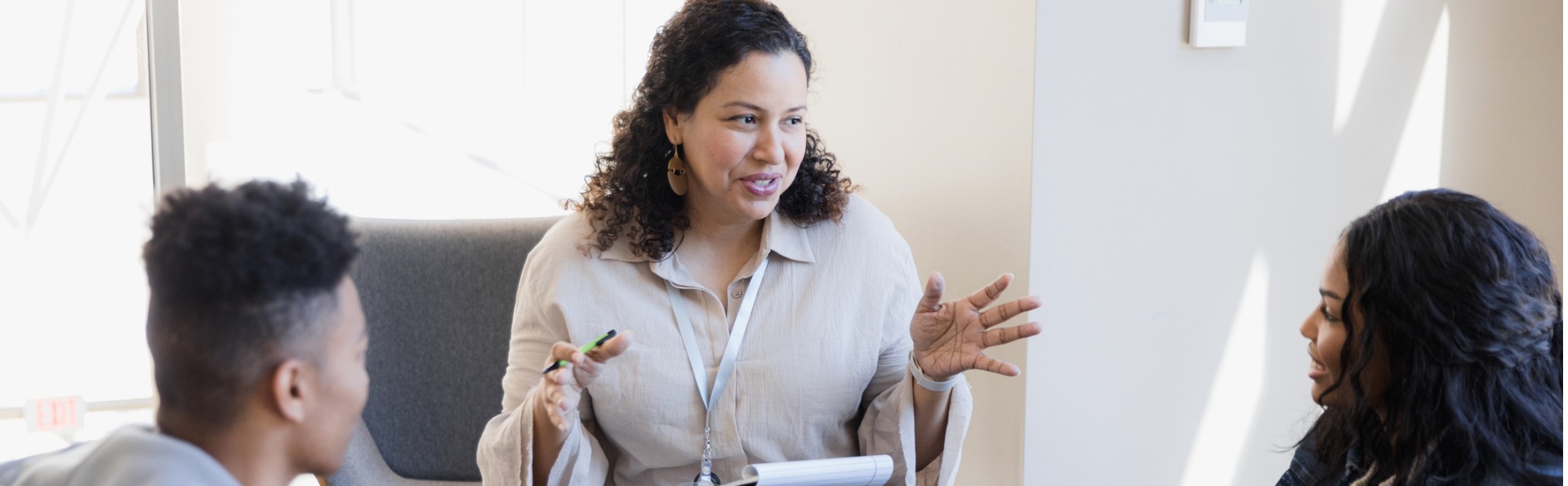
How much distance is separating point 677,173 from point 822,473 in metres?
0.56

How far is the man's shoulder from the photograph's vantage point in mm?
871

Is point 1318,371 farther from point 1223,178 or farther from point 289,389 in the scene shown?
point 289,389

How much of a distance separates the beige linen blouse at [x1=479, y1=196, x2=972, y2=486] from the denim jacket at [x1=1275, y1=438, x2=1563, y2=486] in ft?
1.58

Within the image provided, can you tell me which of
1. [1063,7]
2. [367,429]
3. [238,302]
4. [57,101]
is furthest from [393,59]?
[238,302]

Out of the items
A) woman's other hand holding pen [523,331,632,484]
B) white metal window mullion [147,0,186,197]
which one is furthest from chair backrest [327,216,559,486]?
white metal window mullion [147,0,186,197]

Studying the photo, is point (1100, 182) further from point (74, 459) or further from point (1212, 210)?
point (74, 459)

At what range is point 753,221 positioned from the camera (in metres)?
1.94

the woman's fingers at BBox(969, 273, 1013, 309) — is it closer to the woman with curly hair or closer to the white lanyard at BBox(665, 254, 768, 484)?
the woman with curly hair

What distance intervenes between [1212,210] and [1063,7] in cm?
49

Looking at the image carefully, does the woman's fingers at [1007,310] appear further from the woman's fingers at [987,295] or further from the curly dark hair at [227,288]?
the curly dark hair at [227,288]

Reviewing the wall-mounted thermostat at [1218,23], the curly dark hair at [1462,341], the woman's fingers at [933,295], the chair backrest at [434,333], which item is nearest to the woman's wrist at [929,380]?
the woman's fingers at [933,295]

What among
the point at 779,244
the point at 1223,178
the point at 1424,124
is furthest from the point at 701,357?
the point at 1424,124

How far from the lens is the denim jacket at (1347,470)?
1338 millimetres

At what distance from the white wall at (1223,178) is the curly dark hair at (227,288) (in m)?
1.30
